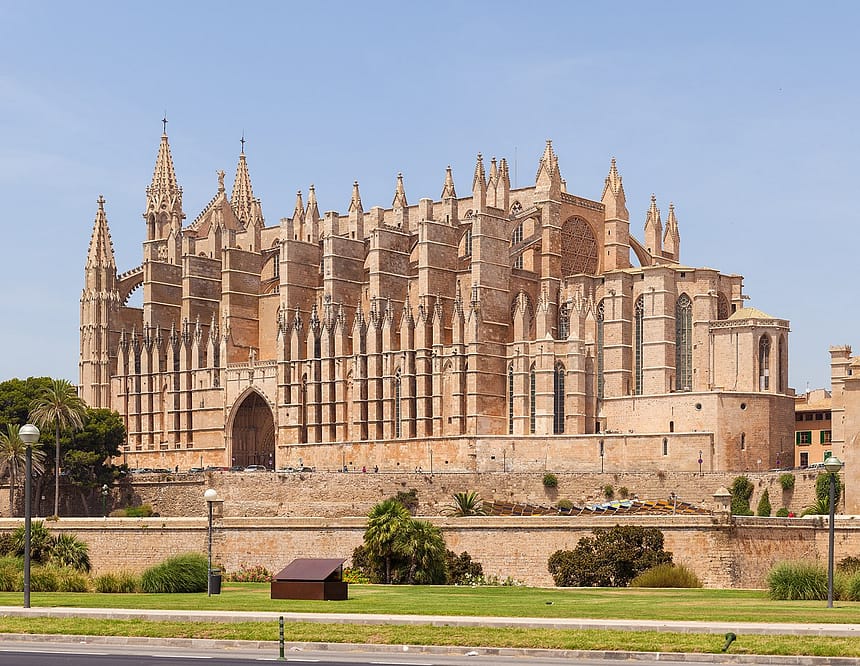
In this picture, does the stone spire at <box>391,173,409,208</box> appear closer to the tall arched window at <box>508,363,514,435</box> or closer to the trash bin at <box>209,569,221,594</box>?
the tall arched window at <box>508,363,514,435</box>

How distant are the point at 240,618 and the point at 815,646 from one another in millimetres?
10498

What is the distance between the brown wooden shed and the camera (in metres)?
35.1

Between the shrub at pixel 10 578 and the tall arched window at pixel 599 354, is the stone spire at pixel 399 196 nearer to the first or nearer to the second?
the tall arched window at pixel 599 354

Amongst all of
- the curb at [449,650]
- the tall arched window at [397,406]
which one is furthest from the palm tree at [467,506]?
the curb at [449,650]

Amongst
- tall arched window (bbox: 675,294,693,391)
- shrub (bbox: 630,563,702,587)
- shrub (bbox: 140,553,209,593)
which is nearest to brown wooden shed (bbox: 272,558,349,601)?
shrub (bbox: 140,553,209,593)

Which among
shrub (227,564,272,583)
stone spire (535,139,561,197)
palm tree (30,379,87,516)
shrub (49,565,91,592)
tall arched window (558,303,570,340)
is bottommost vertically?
shrub (227,564,272,583)

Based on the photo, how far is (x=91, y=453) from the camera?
78.8 m

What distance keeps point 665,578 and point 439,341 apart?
36.0m

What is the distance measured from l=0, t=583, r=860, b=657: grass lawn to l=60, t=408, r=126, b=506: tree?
38.0m

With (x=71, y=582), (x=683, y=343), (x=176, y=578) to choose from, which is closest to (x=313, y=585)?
(x=176, y=578)

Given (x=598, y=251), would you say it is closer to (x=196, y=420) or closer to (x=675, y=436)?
(x=675, y=436)

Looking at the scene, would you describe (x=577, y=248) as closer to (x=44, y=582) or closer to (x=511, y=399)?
(x=511, y=399)

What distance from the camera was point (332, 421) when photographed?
275ft

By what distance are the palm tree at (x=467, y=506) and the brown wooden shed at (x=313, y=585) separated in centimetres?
2488
